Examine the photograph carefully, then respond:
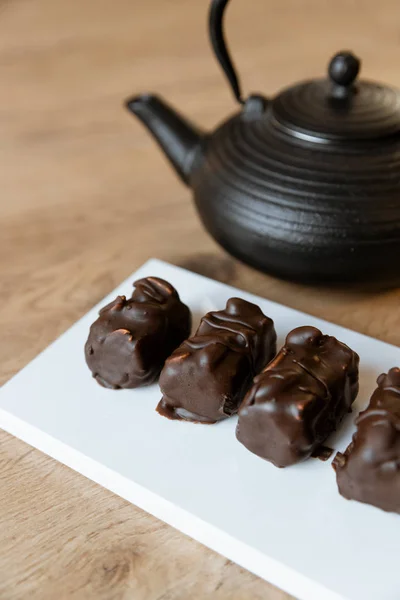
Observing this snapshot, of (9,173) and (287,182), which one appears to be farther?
(9,173)

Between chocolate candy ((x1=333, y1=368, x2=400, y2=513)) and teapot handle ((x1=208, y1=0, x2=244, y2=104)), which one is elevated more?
teapot handle ((x1=208, y1=0, x2=244, y2=104))

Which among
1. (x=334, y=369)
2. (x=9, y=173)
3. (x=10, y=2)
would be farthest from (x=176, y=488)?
(x=10, y=2)

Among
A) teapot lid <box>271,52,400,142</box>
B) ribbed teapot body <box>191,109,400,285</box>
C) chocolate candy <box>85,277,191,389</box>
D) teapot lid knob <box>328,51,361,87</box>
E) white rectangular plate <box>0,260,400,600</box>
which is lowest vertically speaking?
white rectangular plate <box>0,260,400,600</box>

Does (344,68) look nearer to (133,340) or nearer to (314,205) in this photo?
(314,205)

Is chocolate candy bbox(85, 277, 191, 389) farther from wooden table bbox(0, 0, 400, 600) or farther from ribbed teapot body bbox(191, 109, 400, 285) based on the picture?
ribbed teapot body bbox(191, 109, 400, 285)

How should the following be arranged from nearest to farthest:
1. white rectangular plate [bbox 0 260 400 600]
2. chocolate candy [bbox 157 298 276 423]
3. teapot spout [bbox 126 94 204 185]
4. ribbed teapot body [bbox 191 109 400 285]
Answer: white rectangular plate [bbox 0 260 400 600] < chocolate candy [bbox 157 298 276 423] < ribbed teapot body [bbox 191 109 400 285] < teapot spout [bbox 126 94 204 185]

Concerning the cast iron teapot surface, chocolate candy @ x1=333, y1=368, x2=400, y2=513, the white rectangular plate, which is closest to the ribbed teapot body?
the cast iron teapot surface

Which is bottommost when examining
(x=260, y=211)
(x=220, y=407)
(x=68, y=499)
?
(x=68, y=499)

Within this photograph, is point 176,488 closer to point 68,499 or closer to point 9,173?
point 68,499

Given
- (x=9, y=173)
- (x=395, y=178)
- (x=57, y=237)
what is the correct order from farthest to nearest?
(x=9, y=173) → (x=57, y=237) → (x=395, y=178)
